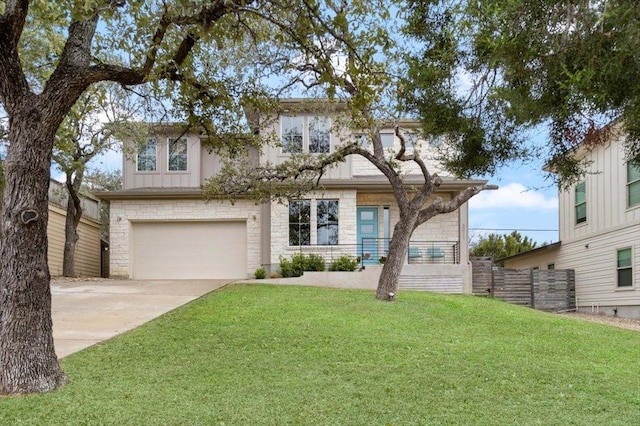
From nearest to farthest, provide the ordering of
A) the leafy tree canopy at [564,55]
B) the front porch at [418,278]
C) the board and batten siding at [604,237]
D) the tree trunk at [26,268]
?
the leafy tree canopy at [564,55]
the tree trunk at [26,268]
the board and batten siding at [604,237]
the front porch at [418,278]

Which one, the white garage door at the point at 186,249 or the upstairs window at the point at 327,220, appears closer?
the upstairs window at the point at 327,220

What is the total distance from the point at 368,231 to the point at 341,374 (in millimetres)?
12593

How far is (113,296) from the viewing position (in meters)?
13.0

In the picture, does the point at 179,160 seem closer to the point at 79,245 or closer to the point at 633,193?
the point at 79,245

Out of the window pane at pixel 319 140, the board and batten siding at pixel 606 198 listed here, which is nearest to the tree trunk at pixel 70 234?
the window pane at pixel 319 140

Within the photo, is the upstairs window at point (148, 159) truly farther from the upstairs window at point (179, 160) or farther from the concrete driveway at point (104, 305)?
the concrete driveway at point (104, 305)

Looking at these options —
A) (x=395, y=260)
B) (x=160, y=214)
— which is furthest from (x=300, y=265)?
(x=160, y=214)

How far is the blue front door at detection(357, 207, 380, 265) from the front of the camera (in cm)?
1817

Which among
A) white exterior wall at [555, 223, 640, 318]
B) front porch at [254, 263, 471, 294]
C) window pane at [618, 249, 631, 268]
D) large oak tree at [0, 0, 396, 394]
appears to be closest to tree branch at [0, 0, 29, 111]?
large oak tree at [0, 0, 396, 394]

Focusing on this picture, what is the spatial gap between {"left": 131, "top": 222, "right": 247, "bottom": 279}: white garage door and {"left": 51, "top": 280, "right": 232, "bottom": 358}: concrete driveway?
7.87 feet

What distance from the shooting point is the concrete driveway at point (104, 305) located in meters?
8.43

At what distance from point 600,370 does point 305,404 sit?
12.9ft

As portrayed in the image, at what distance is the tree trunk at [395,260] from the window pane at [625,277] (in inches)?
303

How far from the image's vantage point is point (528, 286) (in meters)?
18.0
